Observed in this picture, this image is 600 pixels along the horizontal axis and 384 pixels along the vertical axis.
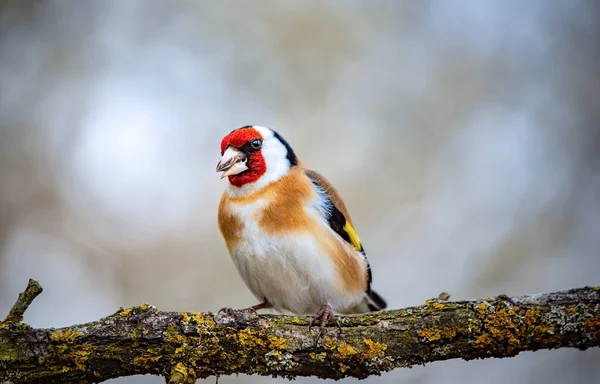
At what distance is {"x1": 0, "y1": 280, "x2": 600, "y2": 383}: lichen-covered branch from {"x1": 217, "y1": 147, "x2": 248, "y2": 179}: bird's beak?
1.31 m

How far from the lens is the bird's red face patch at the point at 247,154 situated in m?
4.59

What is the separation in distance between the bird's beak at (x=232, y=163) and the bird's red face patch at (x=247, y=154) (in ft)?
0.13

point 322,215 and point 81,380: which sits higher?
point 322,215

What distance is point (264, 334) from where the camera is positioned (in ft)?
11.1

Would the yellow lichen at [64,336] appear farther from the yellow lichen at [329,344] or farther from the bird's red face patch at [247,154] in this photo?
the bird's red face patch at [247,154]

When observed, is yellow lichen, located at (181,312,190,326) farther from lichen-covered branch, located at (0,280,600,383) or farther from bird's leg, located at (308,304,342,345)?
bird's leg, located at (308,304,342,345)

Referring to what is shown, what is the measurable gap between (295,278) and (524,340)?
164cm

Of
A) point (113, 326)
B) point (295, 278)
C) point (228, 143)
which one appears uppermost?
point (228, 143)

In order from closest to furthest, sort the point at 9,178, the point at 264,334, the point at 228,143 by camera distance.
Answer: the point at 264,334
the point at 228,143
the point at 9,178

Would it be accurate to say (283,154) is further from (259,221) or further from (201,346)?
(201,346)

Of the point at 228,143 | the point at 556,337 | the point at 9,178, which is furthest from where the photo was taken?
the point at 9,178

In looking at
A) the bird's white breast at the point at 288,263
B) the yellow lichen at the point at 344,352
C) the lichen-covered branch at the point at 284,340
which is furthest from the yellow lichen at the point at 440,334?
the bird's white breast at the point at 288,263

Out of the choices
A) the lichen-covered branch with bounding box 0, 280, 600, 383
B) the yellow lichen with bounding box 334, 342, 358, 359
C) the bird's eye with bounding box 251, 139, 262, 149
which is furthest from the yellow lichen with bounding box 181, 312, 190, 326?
the bird's eye with bounding box 251, 139, 262, 149

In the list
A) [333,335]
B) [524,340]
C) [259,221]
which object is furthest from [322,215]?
[524,340]
